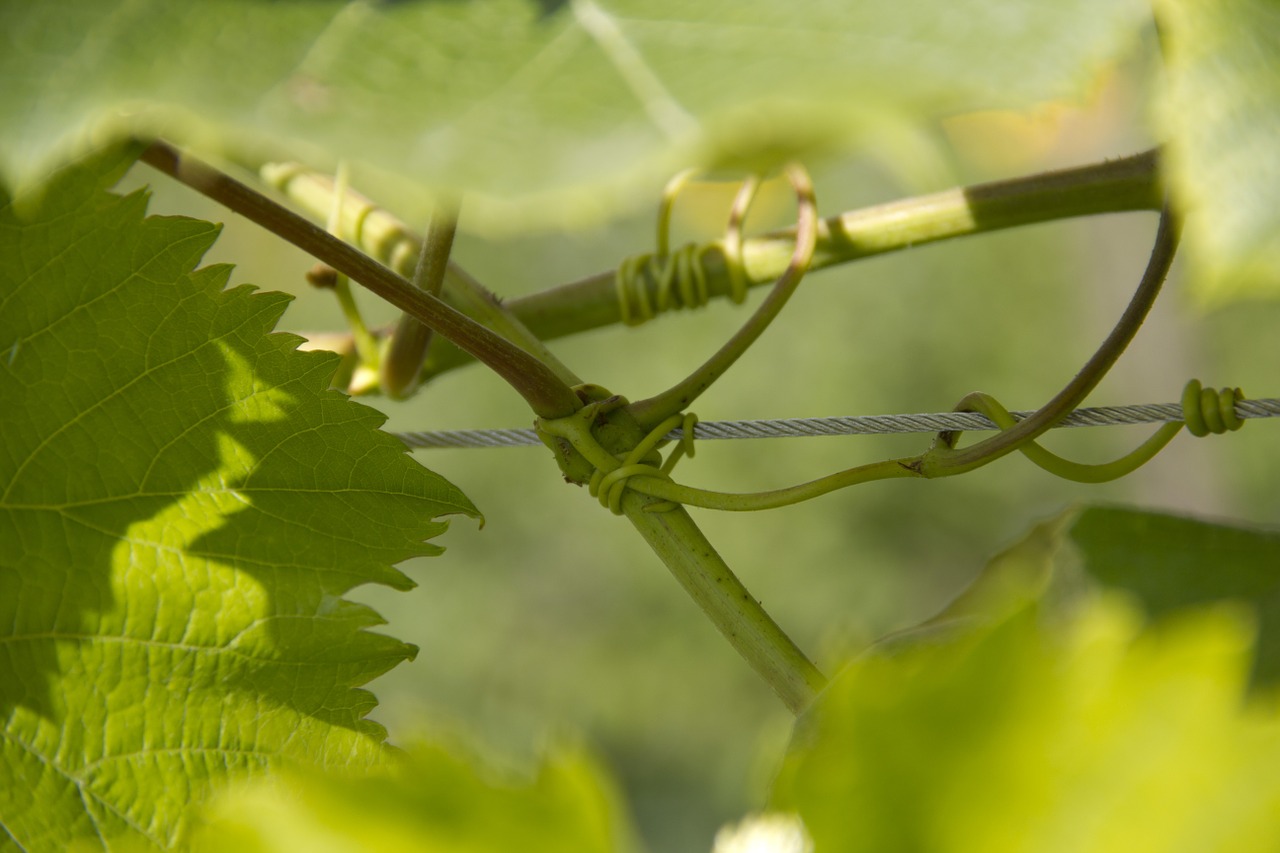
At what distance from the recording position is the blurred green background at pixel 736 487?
3312 millimetres

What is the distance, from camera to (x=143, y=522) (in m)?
0.28

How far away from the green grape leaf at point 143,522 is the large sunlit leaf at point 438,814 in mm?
156

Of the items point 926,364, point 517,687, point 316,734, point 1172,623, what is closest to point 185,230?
point 316,734

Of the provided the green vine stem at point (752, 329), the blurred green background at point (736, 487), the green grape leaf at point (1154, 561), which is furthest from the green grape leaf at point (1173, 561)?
the blurred green background at point (736, 487)

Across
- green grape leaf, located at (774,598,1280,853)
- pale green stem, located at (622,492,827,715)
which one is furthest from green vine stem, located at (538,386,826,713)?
green grape leaf, located at (774,598,1280,853)

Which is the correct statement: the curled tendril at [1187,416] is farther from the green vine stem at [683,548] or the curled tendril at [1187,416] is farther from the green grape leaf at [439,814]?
the green grape leaf at [439,814]

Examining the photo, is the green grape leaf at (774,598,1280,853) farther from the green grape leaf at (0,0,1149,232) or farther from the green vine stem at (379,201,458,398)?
the green vine stem at (379,201,458,398)

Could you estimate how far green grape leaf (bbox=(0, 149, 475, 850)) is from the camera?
270 millimetres

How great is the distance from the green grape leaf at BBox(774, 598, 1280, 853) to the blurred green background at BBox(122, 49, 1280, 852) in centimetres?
292

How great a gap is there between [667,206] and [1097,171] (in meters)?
0.16

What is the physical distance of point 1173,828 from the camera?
118mm

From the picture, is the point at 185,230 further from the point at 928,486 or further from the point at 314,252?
the point at 928,486

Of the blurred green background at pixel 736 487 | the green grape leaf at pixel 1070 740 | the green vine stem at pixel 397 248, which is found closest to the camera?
the green grape leaf at pixel 1070 740

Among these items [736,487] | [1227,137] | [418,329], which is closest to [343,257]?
[418,329]
